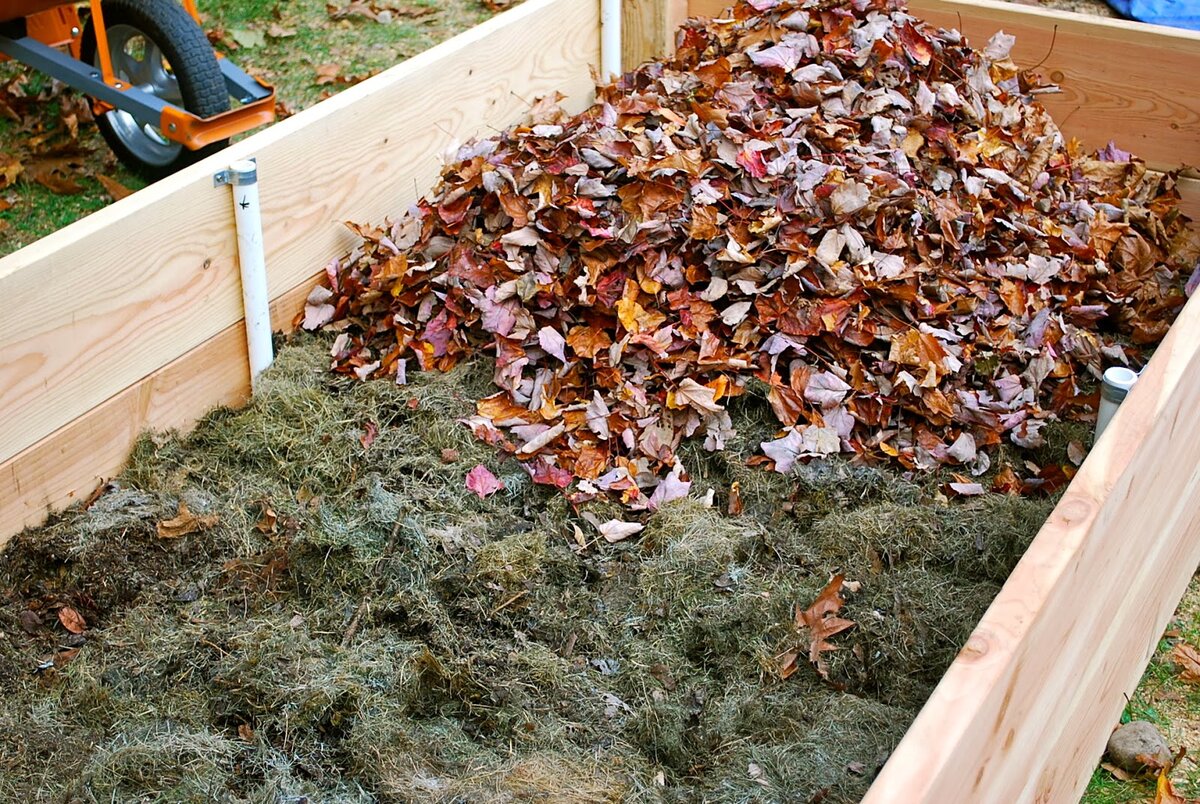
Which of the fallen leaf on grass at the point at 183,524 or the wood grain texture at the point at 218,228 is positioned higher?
the wood grain texture at the point at 218,228

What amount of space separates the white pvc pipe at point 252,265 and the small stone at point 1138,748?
7.06 ft

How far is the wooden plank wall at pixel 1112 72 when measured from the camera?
3.58 meters

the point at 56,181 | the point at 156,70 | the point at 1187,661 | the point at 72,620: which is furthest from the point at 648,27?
the point at 72,620

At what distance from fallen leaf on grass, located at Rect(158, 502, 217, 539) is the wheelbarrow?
5.34 feet

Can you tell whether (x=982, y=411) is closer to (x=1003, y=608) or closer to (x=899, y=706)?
(x=899, y=706)

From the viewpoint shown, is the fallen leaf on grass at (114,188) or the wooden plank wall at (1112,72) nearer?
the wooden plank wall at (1112,72)

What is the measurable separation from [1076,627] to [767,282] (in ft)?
4.24

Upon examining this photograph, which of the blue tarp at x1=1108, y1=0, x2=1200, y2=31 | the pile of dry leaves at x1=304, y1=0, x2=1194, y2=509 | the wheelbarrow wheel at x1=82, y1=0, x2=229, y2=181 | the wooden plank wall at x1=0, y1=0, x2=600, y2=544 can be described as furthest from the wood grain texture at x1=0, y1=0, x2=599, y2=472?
the blue tarp at x1=1108, y1=0, x2=1200, y2=31

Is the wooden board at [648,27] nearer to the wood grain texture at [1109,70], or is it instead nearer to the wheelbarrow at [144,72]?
the wood grain texture at [1109,70]

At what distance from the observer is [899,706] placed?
2219mm

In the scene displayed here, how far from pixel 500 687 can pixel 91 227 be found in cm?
124

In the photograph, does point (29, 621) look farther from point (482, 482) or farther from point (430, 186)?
point (430, 186)

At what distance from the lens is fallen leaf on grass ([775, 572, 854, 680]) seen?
2.28 m

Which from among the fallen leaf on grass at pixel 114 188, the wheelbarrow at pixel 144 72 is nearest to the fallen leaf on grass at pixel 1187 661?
the wheelbarrow at pixel 144 72
